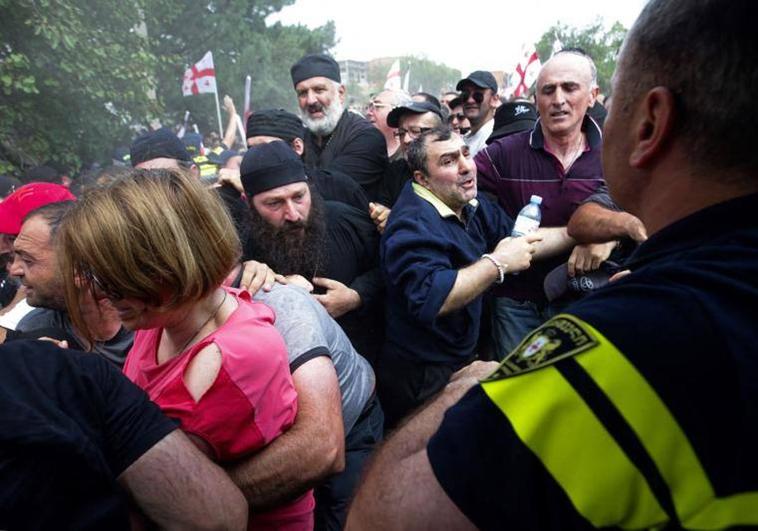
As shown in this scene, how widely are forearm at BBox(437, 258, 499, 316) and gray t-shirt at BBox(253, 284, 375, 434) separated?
56 cm

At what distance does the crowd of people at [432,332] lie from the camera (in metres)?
0.64

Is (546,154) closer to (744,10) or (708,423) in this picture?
(744,10)

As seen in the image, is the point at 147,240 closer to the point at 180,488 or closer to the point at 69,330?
the point at 180,488

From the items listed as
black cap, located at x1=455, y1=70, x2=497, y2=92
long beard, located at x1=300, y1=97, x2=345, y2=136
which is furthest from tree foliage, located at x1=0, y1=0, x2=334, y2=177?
black cap, located at x1=455, y1=70, x2=497, y2=92

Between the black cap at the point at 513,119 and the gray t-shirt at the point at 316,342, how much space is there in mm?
2590

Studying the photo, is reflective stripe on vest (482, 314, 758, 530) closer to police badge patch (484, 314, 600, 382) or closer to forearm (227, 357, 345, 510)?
police badge patch (484, 314, 600, 382)

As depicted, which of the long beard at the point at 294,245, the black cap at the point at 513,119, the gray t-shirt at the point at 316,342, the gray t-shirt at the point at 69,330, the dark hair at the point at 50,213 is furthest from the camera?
the black cap at the point at 513,119

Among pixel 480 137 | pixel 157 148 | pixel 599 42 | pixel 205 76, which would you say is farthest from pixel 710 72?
pixel 599 42

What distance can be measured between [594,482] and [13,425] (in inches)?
40.1

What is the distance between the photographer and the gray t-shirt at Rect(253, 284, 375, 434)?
1743 millimetres

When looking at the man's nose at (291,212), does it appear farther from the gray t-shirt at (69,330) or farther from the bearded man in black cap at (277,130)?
the gray t-shirt at (69,330)

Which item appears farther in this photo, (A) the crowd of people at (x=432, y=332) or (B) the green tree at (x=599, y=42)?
(B) the green tree at (x=599, y=42)

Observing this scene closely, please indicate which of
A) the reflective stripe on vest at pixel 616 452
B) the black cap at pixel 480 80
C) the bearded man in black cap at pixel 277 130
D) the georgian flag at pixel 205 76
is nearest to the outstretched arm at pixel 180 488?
the reflective stripe on vest at pixel 616 452

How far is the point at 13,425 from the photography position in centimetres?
97
